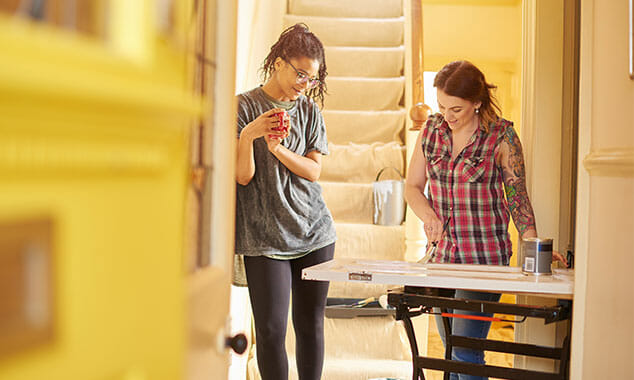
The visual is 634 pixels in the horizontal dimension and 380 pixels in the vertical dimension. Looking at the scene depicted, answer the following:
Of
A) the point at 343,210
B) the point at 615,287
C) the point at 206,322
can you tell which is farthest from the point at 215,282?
the point at 343,210

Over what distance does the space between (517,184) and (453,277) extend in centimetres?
54

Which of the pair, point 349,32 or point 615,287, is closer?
point 615,287

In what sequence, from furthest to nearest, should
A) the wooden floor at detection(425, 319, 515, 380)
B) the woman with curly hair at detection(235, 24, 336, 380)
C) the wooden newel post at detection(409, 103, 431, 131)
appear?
the wooden floor at detection(425, 319, 515, 380), the wooden newel post at detection(409, 103, 431, 131), the woman with curly hair at detection(235, 24, 336, 380)

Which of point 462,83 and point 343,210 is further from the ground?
point 462,83

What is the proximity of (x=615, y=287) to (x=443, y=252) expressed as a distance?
0.79 m

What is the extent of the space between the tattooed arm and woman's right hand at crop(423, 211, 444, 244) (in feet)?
0.78

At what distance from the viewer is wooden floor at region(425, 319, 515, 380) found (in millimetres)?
3551

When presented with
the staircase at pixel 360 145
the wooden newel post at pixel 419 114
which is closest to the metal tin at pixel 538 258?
the staircase at pixel 360 145

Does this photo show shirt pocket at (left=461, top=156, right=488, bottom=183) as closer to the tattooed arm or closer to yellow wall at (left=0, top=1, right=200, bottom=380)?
the tattooed arm

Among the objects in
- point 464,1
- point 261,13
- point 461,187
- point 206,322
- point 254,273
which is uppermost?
point 464,1

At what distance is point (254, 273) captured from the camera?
2.03 m

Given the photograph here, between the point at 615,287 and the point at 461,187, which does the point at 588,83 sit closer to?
the point at 615,287

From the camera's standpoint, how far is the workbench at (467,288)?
5.47 feet

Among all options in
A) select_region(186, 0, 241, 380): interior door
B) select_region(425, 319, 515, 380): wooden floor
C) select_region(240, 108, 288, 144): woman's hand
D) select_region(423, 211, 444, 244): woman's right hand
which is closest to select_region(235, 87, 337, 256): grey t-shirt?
select_region(240, 108, 288, 144): woman's hand
